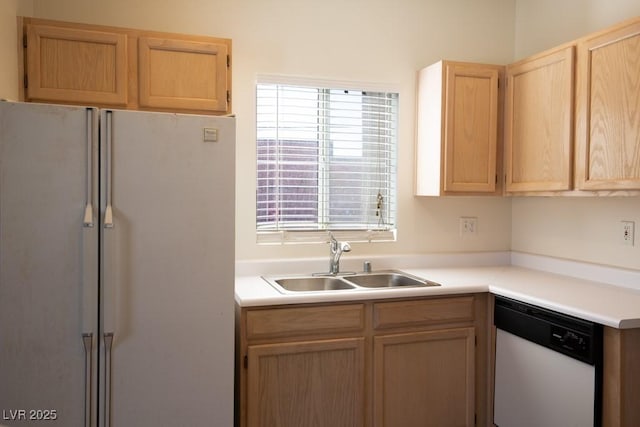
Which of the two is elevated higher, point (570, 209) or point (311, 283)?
point (570, 209)

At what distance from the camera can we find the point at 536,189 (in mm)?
2674

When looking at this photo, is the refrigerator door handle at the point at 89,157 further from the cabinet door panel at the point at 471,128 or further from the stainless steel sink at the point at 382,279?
the cabinet door panel at the point at 471,128

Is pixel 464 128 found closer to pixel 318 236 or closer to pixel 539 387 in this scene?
pixel 318 236

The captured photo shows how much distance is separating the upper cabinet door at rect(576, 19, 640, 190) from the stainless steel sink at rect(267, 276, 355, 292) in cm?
131

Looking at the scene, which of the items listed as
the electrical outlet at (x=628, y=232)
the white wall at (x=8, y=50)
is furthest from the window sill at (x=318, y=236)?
the white wall at (x=8, y=50)

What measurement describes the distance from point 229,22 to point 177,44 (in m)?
0.55

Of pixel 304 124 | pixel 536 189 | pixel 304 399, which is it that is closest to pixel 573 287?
pixel 536 189

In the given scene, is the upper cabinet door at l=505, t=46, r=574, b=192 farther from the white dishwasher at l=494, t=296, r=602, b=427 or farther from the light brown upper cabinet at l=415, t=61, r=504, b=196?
the white dishwasher at l=494, t=296, r=602, b=427

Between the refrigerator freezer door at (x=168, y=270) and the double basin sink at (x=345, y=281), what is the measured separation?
23.6 inches

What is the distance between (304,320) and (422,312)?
1.95 ft

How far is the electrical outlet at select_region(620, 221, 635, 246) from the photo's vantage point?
2.48 metres

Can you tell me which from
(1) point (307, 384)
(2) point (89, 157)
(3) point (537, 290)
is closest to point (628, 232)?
(3) point (537, 290)

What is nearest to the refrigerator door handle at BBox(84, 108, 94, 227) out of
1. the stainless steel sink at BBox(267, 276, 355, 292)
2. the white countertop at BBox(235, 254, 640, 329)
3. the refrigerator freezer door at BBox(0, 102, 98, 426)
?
the refrigerator freezer door at BBox(0, 102, 98, 426)

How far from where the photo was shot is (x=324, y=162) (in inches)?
118
